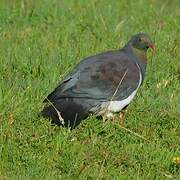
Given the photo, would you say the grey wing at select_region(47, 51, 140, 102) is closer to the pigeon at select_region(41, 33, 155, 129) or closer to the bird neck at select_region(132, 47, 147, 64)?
the pigeon at select_region(41, 33, 155, 129)

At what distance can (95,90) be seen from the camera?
20.7ft

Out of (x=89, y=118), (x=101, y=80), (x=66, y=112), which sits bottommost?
(x=89, y=118)

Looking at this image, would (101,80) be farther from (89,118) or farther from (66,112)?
(66,112)

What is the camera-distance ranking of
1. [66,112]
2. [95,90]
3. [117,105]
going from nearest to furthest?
[66,112], [95,90], [117,105]

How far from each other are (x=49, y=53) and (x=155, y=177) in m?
2.96

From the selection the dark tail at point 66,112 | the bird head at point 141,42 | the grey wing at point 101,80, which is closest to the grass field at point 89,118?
the dark tail at point 66,112

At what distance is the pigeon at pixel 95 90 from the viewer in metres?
6.14

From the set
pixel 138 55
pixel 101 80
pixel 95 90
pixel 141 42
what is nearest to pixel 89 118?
pixel 95 90

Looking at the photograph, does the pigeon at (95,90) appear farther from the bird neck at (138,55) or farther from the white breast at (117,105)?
the bird neck at (138,55)

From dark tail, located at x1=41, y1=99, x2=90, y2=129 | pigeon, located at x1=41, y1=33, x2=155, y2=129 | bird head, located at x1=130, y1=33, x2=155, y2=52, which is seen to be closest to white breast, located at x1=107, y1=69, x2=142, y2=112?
pigeon, located at x1=41, y1=33, x2=155, y2=129

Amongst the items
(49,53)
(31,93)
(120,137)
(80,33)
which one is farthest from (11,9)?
(120,137)

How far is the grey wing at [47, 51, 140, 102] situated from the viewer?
625 cm

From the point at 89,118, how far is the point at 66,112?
0.30m

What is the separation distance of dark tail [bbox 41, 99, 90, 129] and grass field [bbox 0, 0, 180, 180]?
0.28ft
